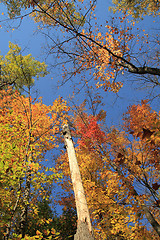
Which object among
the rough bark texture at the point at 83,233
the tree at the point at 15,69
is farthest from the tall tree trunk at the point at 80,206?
the tree at the point at 15,69

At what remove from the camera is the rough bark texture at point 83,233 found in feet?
9.61

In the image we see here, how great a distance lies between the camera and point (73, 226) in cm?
1128

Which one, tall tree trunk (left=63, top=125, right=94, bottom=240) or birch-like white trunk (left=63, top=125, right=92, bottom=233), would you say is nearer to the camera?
tall tree trunk (left=63, top=125, right=94, bottom=240)

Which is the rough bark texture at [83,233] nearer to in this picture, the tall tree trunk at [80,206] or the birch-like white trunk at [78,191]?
the tall tree trunk at [80,206]

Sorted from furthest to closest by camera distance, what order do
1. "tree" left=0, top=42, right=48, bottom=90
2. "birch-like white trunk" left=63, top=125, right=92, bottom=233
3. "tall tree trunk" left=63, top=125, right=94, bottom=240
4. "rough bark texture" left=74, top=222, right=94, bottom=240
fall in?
"tree" left=0, top=42, right=48, bottom=90
"birch-like white trunk" left=63, top=125, right=92, bottom=233
"tall tree trunk" left=63, top=125, right=94, bottom=240
"rough bark texture" left=74, top=222, right=94, bottom=240

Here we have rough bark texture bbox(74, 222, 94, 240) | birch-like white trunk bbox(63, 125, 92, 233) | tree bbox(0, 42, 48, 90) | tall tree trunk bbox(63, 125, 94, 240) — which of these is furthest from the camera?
tree bbox(0, 42, 48, 90)

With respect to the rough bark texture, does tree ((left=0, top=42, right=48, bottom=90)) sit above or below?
above

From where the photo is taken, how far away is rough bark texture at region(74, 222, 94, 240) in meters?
2.93

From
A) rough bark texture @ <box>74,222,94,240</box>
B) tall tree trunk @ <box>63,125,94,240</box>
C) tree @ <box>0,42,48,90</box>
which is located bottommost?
rough bark texture @ <box>74,222,94,240</box>

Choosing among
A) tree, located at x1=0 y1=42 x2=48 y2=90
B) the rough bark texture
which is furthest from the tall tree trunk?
tree, located at x1=0 y1=42 x2=48 y2=90

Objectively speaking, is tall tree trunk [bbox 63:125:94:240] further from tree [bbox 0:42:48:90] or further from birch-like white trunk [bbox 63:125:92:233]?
tree [bbox 0:42:48:90]

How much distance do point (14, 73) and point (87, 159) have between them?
11.2m

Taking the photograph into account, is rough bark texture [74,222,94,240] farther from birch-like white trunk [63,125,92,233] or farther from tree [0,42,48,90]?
tree [0,42,48,90]

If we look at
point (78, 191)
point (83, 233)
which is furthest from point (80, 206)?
point (83, 233)
